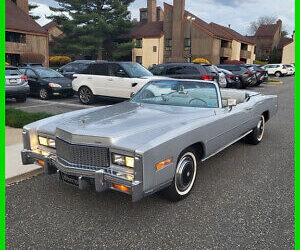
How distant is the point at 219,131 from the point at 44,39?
34108mm

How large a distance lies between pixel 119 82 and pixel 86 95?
1645mm

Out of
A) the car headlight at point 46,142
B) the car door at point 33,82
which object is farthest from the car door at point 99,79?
the car headlight at point 46,142

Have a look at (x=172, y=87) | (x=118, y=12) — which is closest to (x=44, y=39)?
(x=118, y=12)

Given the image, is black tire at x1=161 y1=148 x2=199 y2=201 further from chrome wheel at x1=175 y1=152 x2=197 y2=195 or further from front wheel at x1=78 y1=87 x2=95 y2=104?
front wheel at x1=78 y1=87 x2=95 y2=104

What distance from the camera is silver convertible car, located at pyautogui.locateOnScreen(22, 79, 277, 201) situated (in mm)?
2949

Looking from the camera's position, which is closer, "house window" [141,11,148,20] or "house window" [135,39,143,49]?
"house window" [135,39,143,49]

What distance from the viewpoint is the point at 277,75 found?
1475 inches

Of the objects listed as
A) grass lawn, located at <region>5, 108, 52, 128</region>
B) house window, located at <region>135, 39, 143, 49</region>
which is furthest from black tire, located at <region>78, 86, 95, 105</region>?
house window, located at <region>135, 39, 143, 49</region>

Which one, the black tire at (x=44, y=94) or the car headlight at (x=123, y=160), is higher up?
the black tire at (x=44, y=94)

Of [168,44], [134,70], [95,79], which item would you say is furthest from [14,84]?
[168,44]

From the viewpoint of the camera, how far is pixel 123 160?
2.98m

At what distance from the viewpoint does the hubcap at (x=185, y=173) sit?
3.43m

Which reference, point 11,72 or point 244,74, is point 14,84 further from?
point 244,74

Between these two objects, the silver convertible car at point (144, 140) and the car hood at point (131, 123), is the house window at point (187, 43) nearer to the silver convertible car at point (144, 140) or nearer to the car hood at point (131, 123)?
the silver convertible car at point (144, 140)
